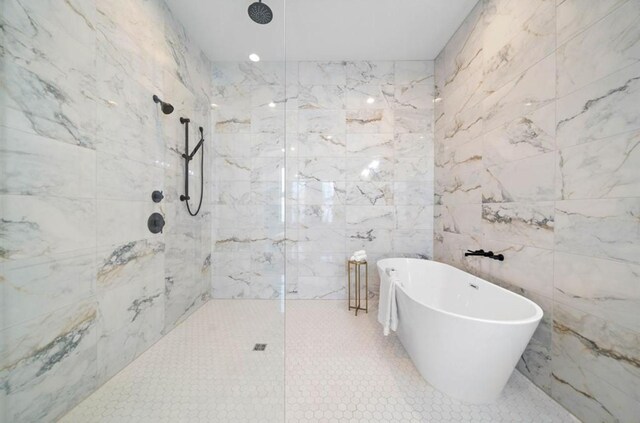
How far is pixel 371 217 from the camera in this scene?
2686 millimetres

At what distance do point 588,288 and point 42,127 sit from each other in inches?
107

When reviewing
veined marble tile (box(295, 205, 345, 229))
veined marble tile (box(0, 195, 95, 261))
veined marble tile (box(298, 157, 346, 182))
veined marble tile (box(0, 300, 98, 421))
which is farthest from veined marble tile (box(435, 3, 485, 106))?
veined marble tile (box(0, 300, 98, 421))

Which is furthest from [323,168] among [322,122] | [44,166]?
[44,166]

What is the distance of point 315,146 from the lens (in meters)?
2.66

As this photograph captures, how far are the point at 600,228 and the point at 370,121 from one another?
81.4 inches

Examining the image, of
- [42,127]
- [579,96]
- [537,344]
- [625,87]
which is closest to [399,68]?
[579,96]

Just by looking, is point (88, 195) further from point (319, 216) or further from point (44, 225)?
point (319, 216)

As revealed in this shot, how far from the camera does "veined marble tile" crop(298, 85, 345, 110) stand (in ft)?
8.68

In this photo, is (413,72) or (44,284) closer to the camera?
(44,284)

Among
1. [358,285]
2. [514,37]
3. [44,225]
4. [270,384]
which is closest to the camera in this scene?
[44,225]

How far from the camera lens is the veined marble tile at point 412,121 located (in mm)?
2650

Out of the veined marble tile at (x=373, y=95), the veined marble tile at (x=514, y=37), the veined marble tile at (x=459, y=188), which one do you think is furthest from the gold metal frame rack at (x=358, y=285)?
the veined marble tile at (x=514, y=37)

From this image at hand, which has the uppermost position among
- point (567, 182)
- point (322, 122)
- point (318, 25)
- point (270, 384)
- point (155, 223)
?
point (318, 25)

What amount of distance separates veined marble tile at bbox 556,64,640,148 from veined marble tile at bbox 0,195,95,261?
8.67 ft
